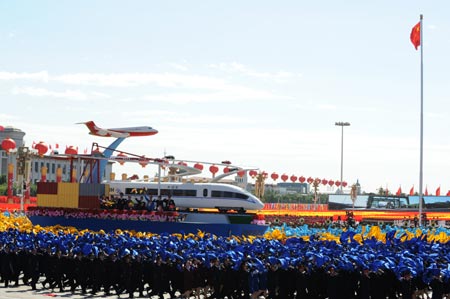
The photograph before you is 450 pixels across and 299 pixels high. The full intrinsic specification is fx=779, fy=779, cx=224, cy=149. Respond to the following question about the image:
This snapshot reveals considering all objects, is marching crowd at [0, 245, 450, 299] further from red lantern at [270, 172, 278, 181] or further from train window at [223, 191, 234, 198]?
red lantern at [270, 172, 278, 181]


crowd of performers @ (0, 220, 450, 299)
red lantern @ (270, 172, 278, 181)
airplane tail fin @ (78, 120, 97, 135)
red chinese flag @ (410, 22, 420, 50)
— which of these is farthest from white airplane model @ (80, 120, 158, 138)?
red lantern @ (270, 172, 278, 181)

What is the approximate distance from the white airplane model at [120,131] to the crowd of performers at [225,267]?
72.3 ft

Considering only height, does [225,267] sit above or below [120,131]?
below

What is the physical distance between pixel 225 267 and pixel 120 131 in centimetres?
2841

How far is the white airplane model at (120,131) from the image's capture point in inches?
1818

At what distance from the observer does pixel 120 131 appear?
4659 cm

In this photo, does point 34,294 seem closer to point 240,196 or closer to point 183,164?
point 240,196

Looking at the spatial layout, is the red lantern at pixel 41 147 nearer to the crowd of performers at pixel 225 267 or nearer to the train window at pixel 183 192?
the train window at pixel 183 192

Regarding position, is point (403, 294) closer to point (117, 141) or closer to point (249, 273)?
point (249, 273)

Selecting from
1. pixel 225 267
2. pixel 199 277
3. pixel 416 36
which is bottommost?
pixel 199 277

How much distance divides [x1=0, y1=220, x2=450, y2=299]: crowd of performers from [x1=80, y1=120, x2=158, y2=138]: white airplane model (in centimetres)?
2203

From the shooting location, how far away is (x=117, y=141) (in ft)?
153

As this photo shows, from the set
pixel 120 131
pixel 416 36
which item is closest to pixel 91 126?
pixel 120 131

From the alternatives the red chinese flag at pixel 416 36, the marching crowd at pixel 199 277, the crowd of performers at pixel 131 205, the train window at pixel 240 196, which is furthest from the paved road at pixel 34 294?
the red chinese flag at pixel 416 36
